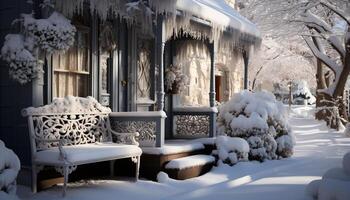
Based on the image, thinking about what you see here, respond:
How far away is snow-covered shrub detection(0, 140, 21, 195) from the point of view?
17.7 ft

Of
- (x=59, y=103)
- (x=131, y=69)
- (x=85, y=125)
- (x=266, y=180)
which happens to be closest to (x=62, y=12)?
(x=59, y=103)

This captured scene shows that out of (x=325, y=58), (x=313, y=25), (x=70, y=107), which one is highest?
(x=313, y=25)

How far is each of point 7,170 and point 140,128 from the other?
283cm

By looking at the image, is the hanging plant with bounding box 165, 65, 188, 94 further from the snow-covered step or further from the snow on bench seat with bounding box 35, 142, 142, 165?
the snow on bench seat with bounding box 35, 142, 142, 165

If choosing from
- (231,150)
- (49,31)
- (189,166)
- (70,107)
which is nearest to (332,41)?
(231,150)

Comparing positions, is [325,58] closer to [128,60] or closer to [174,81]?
[174,81]

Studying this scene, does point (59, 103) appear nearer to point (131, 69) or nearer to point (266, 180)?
point (131, 69)

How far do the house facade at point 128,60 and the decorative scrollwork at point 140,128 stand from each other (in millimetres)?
17

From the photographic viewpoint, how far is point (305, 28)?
65.9 feet

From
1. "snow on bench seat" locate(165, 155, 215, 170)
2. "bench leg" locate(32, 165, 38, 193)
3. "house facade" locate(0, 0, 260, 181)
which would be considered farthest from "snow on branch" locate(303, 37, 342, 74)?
"bench leg" locate(32, 165, 38, 193)

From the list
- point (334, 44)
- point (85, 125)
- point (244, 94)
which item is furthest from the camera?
point (334, 44)

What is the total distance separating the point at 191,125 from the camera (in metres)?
10.8

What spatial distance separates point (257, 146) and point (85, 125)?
A: 4173 mm

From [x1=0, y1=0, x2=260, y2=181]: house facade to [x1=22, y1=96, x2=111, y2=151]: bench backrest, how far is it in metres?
0.22
